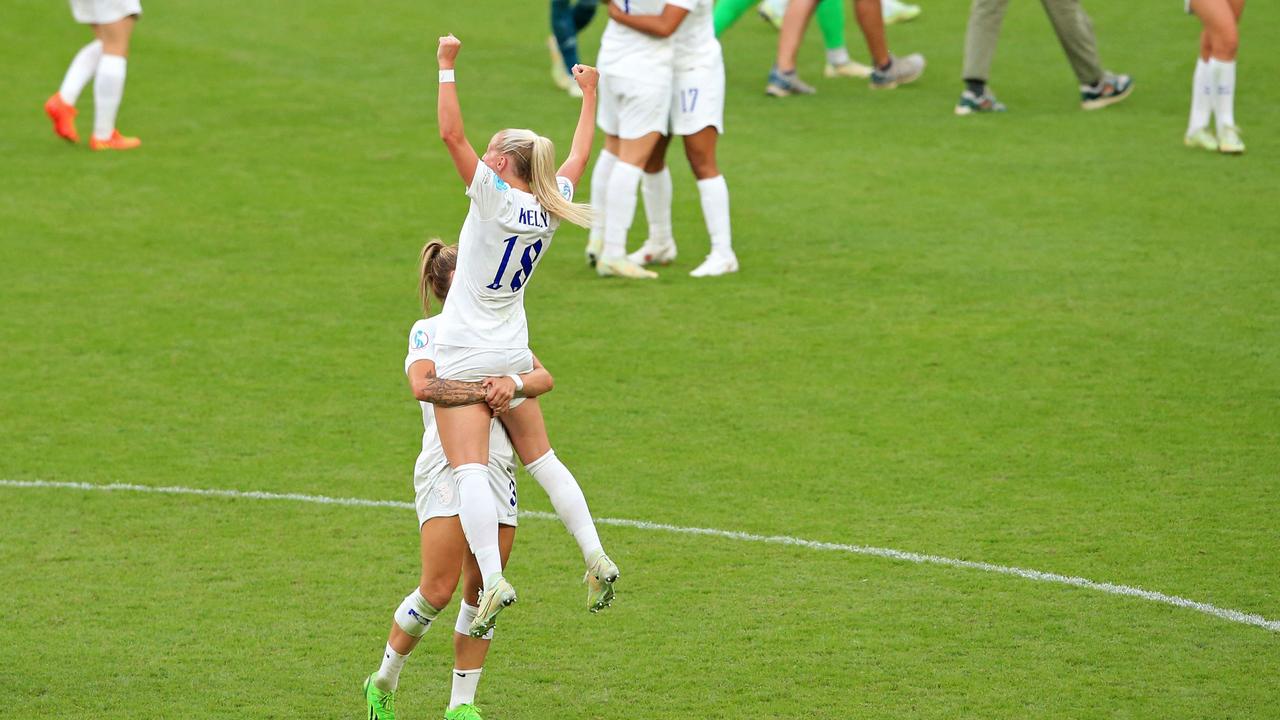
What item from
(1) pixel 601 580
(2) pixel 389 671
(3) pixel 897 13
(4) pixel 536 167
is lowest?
(3) pixel 897 13

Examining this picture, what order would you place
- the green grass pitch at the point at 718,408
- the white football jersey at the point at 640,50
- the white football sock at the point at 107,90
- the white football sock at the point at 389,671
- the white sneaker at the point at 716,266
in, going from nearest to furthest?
the white football sock at the point at 389,671 → the green grass pitch at the point at 718,408 → the white football jersey at the point at 640,50 → the white sneaker at the point at 716,266 → the white football sock at the point at 107,90

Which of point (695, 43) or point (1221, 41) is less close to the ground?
point (695, 43)

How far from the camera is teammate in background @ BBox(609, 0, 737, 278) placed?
9.96m

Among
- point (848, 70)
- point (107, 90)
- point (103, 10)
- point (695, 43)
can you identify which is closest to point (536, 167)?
point (695, 43)

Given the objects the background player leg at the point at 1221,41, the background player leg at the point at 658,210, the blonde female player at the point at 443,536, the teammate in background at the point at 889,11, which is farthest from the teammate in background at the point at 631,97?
the teammate in background at the point at 889,11

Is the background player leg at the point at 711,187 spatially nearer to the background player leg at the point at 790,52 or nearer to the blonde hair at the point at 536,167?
the background player leg at the point at 790,52

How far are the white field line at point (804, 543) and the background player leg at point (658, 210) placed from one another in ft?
12.1

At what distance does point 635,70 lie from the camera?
392 inches

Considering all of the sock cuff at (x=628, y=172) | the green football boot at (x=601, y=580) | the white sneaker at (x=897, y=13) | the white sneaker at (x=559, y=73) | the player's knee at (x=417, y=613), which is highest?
the green football boot at (x=601, y=580)

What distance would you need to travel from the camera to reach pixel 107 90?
1292 centimetres

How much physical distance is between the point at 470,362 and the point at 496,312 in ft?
0.61

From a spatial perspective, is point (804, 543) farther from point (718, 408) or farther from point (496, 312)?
point (496, 312)

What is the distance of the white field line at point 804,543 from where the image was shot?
6.05m

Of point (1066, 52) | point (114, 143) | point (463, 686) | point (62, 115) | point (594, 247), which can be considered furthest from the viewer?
point (1066, 52)
